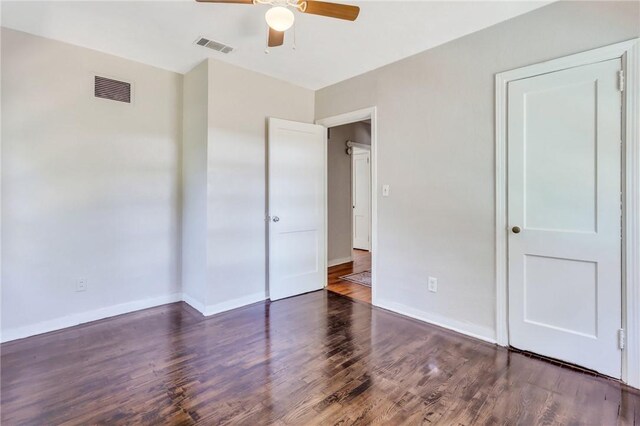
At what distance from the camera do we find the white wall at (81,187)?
257 centimetres

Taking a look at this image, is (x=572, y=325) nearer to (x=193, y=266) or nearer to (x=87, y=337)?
(x=193, y=266)

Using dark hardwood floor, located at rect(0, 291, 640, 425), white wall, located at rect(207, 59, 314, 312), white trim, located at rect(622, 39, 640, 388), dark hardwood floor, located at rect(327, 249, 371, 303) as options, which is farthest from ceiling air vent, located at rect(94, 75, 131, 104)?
white trim, located at rect(622, 39, 640, 388)

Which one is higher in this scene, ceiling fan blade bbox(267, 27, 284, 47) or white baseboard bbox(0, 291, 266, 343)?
ceiling fan blade bbox(267, 27, 284, 47)

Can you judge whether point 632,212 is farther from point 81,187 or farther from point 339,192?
point 81,187

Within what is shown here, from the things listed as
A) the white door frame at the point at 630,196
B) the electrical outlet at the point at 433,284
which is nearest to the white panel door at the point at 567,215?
the white door frame at the point at 630,196

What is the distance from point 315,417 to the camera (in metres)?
1.68

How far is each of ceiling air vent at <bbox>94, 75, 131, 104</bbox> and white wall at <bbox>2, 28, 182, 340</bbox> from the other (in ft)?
0.19

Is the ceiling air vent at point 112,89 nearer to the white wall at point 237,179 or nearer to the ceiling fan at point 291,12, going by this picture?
the white wall at point 237,179

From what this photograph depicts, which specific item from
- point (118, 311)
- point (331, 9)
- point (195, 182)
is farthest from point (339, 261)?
point (331, 9)

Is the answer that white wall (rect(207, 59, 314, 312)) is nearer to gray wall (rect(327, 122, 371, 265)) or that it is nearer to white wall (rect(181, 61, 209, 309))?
white wall (rect(181, 61, 209, 309))

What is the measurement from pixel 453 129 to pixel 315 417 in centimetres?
244

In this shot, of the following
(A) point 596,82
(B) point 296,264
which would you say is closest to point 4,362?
(B) point 296,264

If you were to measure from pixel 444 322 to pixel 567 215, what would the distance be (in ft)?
4.34

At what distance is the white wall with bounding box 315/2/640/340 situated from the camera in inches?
87.7
